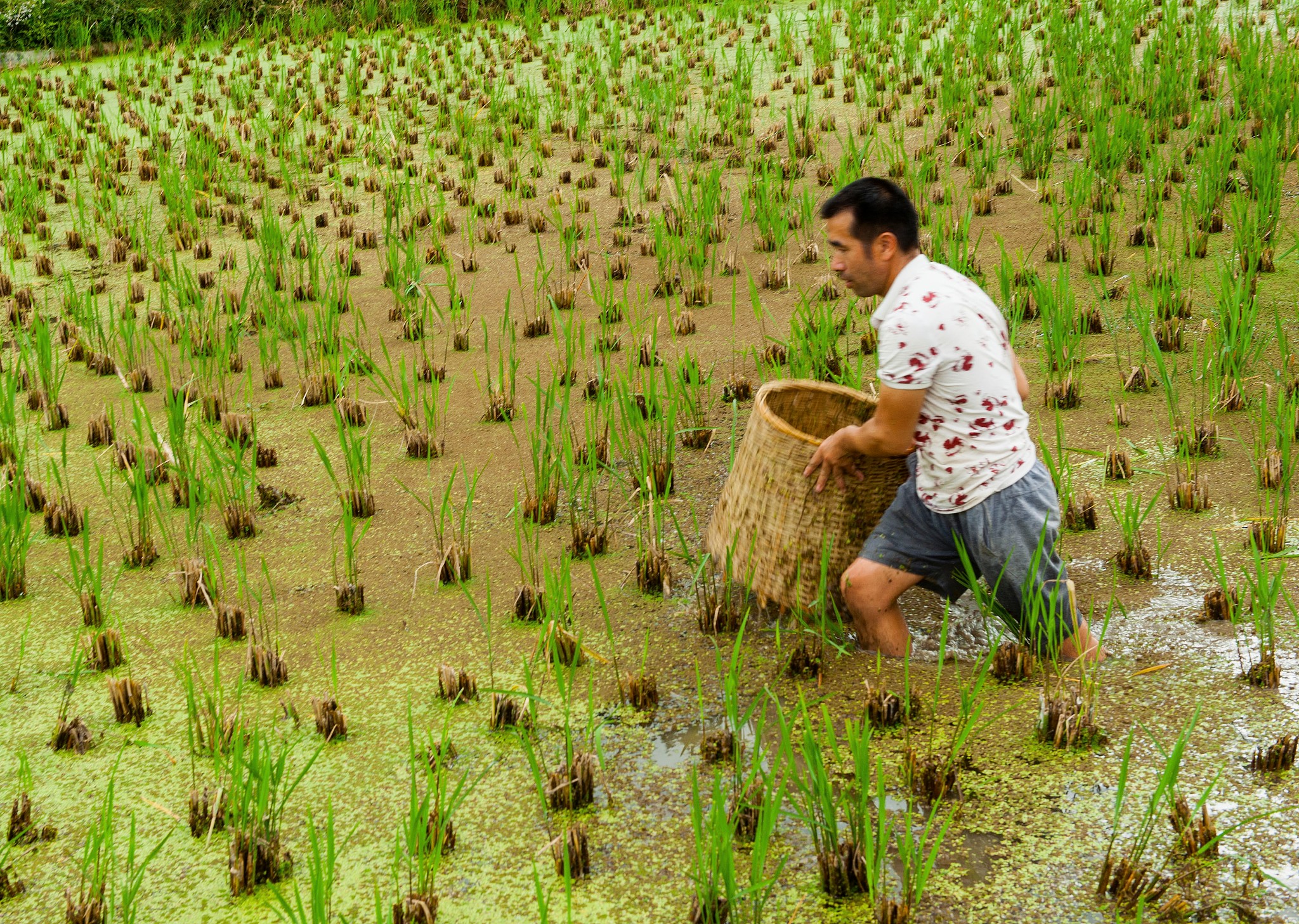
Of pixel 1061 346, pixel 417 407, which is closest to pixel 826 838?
pixel 1061 346

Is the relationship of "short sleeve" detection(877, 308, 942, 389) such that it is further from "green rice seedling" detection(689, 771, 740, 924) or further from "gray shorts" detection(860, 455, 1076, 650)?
"green rice seedling" detection(689, 771, 740, 924)

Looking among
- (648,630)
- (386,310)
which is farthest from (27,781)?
(386,310)

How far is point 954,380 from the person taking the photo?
8.27 ft

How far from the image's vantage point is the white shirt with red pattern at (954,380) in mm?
2480

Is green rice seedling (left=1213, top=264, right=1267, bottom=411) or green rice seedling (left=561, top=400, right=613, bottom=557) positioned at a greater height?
green rice seedling (left=1213, top=264, right=1267, bottom=411)

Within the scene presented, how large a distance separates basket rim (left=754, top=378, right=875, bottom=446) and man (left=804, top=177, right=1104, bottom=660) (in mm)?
99

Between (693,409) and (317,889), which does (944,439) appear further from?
(317,889)

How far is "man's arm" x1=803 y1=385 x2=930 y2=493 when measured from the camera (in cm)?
251

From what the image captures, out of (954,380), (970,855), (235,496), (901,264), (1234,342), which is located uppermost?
(901,264)

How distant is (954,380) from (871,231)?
1.15 feet

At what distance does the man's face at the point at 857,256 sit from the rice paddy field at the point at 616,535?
0.71 meters

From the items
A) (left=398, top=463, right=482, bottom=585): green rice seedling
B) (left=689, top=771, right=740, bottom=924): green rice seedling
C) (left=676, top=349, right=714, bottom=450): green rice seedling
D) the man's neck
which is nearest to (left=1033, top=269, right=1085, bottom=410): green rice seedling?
(left=676, top=349, right=714, bottom=450): green rice seedling

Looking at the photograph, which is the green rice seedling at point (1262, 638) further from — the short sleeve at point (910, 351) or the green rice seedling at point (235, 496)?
the green rice seedling at point (235, 496)

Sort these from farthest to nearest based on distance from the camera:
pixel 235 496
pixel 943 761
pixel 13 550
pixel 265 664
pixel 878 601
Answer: pixel 235 496 → pixel 13 550 → pixel 265 664 → pixel 878 601 → pixel 943 761
